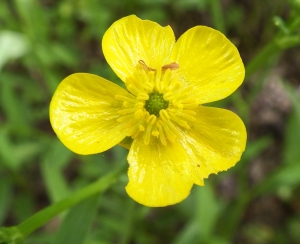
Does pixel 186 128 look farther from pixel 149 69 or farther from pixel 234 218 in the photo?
pixel 234 218

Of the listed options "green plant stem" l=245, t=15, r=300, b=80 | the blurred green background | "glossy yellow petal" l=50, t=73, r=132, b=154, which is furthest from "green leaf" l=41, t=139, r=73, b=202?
"green plant stem" l=245, t=15, r=300, b=80

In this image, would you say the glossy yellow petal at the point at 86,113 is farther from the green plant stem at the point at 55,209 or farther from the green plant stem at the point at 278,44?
the green plant stem at the point at 278,44

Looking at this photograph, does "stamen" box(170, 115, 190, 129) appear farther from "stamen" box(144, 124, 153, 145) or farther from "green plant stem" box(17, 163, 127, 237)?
"green plant stem" box(17, 163, 127, 237)

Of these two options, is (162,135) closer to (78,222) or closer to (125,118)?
(125,118)

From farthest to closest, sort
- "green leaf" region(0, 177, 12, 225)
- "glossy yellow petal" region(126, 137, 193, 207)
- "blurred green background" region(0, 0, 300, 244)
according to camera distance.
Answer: "green leaf" region(0, 177, 12, 225), "blurred green background" region(0, 0, 300, 244), "glossy yellow petal" region(126, 137, 193, 207)

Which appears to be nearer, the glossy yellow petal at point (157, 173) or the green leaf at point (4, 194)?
the glossy yellow petal at point (157, 173)

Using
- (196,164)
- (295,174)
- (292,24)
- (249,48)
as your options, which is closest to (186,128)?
(196,164)

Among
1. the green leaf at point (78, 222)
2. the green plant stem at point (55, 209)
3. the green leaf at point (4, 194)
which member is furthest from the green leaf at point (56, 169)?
the green plant stem at point (55, 209)
